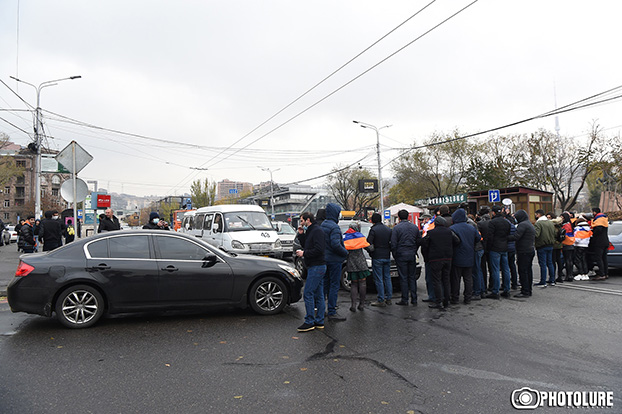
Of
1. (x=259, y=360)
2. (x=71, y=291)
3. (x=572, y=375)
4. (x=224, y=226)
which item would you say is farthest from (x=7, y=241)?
(x=572, y=375)

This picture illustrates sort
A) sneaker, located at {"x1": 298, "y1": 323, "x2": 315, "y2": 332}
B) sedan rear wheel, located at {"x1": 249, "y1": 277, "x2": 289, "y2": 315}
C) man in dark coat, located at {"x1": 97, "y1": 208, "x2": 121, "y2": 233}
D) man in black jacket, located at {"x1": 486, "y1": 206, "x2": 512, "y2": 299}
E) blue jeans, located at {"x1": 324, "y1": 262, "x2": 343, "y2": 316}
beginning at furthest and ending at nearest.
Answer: man in dark coat, located at {"x1": 97, "y1": 208, "x2": 121, "y2": 233}, man in black jacket, located at {"x1": 486, "y1": 206, "x2": 512, "y2": 299}, sedan rear wheel, located at {"x1": 249, "y1": 277, "x2": 289, "y2": 315}, blue jeans, located at {"x1": 324, "y1": 262, "x2": 343, "y2": 316}, sneaker, located at {"x1": 298, "y1": 323, "x2": 315, "y2": 332}

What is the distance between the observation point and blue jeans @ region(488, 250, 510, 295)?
8.83 m

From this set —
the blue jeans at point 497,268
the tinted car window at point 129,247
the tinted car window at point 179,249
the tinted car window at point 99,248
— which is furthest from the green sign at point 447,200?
the tinted car window at point 99,248

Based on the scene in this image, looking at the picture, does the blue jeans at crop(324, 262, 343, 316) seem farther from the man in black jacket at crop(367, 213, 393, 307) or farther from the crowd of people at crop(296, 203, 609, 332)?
the man in black jacket at crop(367, 213, 393, 307)

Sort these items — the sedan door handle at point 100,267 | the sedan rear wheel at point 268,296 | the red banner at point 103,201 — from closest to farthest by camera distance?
the sedan door handle at point 100,267
the sedan rear wheel at point 268,296
the red banner at point 103,201

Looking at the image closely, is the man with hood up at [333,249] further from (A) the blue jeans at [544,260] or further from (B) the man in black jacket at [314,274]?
(A) the blue jeans at [544,260]

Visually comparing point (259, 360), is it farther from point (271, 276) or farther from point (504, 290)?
point (504, 290)

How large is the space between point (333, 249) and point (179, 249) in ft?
8.26

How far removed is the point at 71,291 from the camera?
20.7 feet

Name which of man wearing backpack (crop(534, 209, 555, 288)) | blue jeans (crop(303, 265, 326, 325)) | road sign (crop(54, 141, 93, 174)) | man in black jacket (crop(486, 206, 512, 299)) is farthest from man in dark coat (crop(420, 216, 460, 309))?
road sign (crop(54, 141, 93, 174))

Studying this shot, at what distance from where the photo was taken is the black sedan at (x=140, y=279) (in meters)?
6.25

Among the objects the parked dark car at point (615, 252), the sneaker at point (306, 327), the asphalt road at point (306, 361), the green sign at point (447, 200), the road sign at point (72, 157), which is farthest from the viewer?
the green sign at point (447, 200)

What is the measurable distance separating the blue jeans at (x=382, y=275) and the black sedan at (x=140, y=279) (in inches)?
63.2

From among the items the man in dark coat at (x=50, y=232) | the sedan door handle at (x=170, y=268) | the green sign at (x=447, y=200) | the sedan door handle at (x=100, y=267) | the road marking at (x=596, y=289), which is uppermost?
the green sign at (x=447, y=200)
